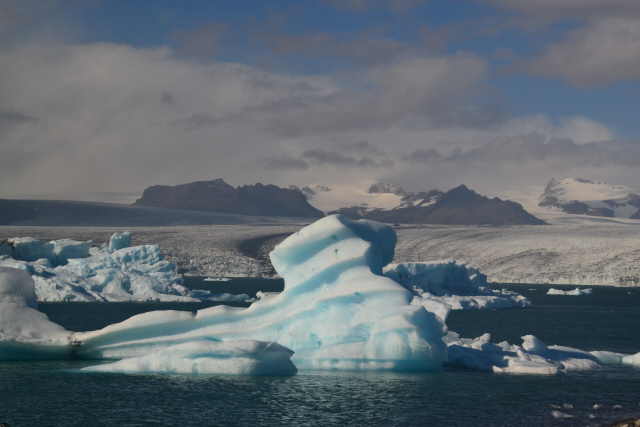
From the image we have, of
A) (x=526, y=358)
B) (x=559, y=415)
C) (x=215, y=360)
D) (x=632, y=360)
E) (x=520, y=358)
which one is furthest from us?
(x=632, y=360)

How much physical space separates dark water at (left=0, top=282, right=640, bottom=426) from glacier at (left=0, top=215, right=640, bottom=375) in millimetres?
493

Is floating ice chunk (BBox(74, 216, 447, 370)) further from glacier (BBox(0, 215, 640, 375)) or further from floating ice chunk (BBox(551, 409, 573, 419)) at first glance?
floating ice chunk (BBox(551, 409, 573, 419))

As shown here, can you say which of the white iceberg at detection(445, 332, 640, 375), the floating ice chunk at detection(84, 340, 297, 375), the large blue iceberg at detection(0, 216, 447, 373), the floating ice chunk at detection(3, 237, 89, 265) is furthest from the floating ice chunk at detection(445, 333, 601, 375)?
the floating ice chunk at detection(3, 237, 89, 265)

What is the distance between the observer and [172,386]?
21266mm

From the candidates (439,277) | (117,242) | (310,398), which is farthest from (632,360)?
(117,242)

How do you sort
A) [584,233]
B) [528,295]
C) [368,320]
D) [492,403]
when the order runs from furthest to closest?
[584,233] < [528,295] < [368,320] < [492,403]

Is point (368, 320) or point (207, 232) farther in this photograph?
point (207, 232)

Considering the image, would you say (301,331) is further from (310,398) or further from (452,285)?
(452,285)

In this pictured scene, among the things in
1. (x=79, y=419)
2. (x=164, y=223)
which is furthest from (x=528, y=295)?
(x=164, y=223)

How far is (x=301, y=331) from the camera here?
2452 cm

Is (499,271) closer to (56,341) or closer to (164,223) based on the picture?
(164,223)

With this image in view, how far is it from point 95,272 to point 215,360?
1250 inches

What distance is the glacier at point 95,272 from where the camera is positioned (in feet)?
159

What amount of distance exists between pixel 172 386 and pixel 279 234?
9789 cm
